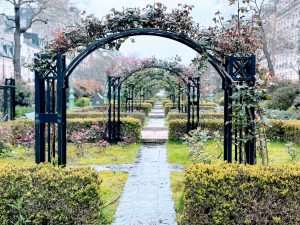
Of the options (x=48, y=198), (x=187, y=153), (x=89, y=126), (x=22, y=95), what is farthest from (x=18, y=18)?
(x=48, y=198)

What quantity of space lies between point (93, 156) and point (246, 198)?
591 cm

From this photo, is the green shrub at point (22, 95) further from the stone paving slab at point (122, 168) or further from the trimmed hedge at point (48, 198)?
the trimmed hedge at point (48, 198)

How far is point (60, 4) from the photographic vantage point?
26.8m

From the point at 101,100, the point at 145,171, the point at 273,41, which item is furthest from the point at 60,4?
the point at 145,171

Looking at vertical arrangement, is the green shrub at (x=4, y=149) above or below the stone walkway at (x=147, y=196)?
above

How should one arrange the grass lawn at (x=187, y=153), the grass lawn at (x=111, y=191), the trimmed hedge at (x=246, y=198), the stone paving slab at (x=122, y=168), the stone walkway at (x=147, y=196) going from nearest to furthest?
the trimmed hedge at (x=246, y=198) → the stone walkway at (x=147, y=196) → the grass lawn at (x=111, y=191) → the stone paving slab at (x=122, y=168) → the grass lawn at (x=187, y=153)

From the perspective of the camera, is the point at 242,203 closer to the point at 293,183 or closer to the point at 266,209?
the point at 266,209

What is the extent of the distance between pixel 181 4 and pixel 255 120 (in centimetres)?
188

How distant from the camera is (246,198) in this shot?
4281mm

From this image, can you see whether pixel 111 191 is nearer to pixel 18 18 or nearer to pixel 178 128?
pixel 178 128

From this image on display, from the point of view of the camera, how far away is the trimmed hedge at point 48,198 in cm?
434

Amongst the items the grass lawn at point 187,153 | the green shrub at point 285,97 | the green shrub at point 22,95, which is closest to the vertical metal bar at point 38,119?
the grass lawn at point 187,153

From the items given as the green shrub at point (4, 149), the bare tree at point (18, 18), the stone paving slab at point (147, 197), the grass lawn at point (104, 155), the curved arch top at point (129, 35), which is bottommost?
the stone paving slab at point (147, 197)

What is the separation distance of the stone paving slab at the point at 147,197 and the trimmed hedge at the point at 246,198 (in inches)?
28.6
